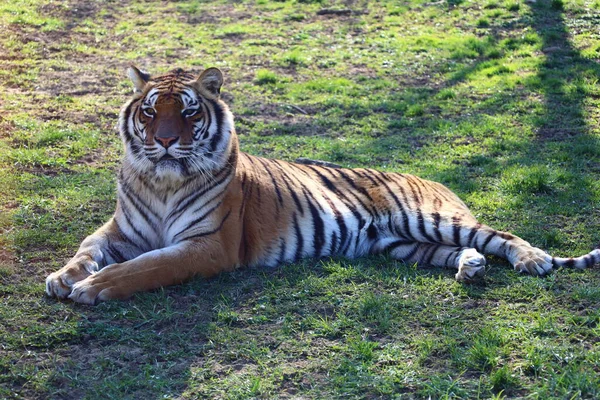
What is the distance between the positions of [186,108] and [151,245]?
0.95 metres

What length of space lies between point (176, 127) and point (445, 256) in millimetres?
2053

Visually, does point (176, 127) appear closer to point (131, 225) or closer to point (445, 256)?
point (131, 225)

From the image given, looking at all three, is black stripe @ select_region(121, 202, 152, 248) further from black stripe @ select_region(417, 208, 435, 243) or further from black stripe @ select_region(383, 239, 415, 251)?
black stripe @ select_region(417, 208, 435, 243)

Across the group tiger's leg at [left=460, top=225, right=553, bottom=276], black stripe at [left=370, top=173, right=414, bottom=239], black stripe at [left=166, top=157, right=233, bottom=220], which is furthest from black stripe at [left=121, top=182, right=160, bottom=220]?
tiger's leg at [left=460, top=225, right=553, bottom=276]

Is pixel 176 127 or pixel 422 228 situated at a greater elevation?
pixel 176 127

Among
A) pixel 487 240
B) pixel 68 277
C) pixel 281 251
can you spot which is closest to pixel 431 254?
pixel 487 240

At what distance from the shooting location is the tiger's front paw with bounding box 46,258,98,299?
14.5 feet

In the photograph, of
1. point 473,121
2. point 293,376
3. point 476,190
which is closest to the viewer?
point 293,376

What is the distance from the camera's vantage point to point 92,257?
15.5 feet

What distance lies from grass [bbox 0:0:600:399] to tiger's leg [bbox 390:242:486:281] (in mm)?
130

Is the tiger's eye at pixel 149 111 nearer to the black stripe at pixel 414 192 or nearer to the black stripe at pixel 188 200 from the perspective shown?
the black stripe at pixel 188 200

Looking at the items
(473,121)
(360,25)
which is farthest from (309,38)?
(473,121)

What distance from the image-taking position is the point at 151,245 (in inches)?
197

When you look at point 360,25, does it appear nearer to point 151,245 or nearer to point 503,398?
point 151,245
